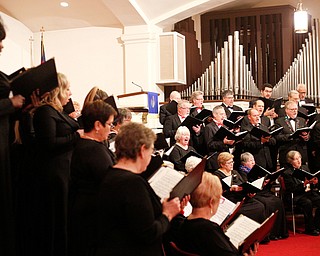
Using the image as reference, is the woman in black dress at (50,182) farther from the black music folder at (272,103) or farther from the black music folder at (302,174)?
the black music folder at (272,103)

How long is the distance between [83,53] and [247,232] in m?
7.72

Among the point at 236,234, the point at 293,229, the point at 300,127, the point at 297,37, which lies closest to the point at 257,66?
the point at 297,37

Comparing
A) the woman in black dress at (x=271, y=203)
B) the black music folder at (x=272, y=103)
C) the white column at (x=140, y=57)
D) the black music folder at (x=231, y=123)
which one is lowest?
the woman in black dress at (x=271, y=203)

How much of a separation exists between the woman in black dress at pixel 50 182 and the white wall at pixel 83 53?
684 centimetres

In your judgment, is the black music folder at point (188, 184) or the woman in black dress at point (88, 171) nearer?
the black music folder at point (188, 184)

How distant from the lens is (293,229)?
677 centimetres

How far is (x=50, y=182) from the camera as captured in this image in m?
2.96

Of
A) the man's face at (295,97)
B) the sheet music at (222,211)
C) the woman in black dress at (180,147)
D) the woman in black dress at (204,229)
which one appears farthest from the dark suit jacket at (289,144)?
the woman in black dress at (204,229)

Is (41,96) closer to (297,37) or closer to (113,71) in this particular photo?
(113,71)

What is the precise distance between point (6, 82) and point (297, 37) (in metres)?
9.43

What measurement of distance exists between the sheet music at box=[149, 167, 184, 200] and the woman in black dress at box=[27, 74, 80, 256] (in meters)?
0.63

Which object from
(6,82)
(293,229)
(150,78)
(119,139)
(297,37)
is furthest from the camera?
(297,37)

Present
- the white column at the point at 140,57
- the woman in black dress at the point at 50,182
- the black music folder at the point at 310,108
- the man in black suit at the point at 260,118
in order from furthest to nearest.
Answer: the white column at the point at 140,57 → the black music folder at the point at 310,108 → the man in black suit at the point at 260,118 → the woman in black dress at the point at 50,182

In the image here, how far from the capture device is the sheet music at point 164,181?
260 cm
